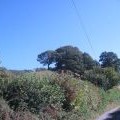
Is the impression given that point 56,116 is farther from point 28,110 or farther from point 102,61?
point 102,61

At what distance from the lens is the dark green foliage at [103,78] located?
160 feet

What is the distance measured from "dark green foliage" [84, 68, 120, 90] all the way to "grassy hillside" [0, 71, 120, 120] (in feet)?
72.0

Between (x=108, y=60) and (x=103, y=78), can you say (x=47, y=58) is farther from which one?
(x=103, y=78)

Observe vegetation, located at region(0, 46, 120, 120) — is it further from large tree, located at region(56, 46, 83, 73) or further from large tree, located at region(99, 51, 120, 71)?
large tree, located at region(99, 51, 120, 71)

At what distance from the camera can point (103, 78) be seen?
4894cm

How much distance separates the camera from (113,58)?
8006 centimetres

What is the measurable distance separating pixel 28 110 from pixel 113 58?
61.5m

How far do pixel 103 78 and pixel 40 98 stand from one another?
94.1 feet

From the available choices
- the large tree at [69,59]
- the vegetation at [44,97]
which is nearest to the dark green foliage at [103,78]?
the vegetation at [44,97]

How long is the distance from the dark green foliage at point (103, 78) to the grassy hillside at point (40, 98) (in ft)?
72.0

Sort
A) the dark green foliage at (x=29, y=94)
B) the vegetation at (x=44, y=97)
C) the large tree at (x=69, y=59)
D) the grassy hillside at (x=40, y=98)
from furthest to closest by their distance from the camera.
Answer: the large tree at (x=69, y=59)
the dark green foliage at (x=29, y=94)
the vegetation at (x=44, y=97)
the grassy hillside at (x=40, y=98)

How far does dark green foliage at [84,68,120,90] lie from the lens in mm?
48688

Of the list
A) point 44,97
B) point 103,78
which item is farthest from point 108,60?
point 44,97

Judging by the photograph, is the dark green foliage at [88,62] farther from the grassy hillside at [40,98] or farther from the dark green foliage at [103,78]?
the grassy hillside at [40,98]
